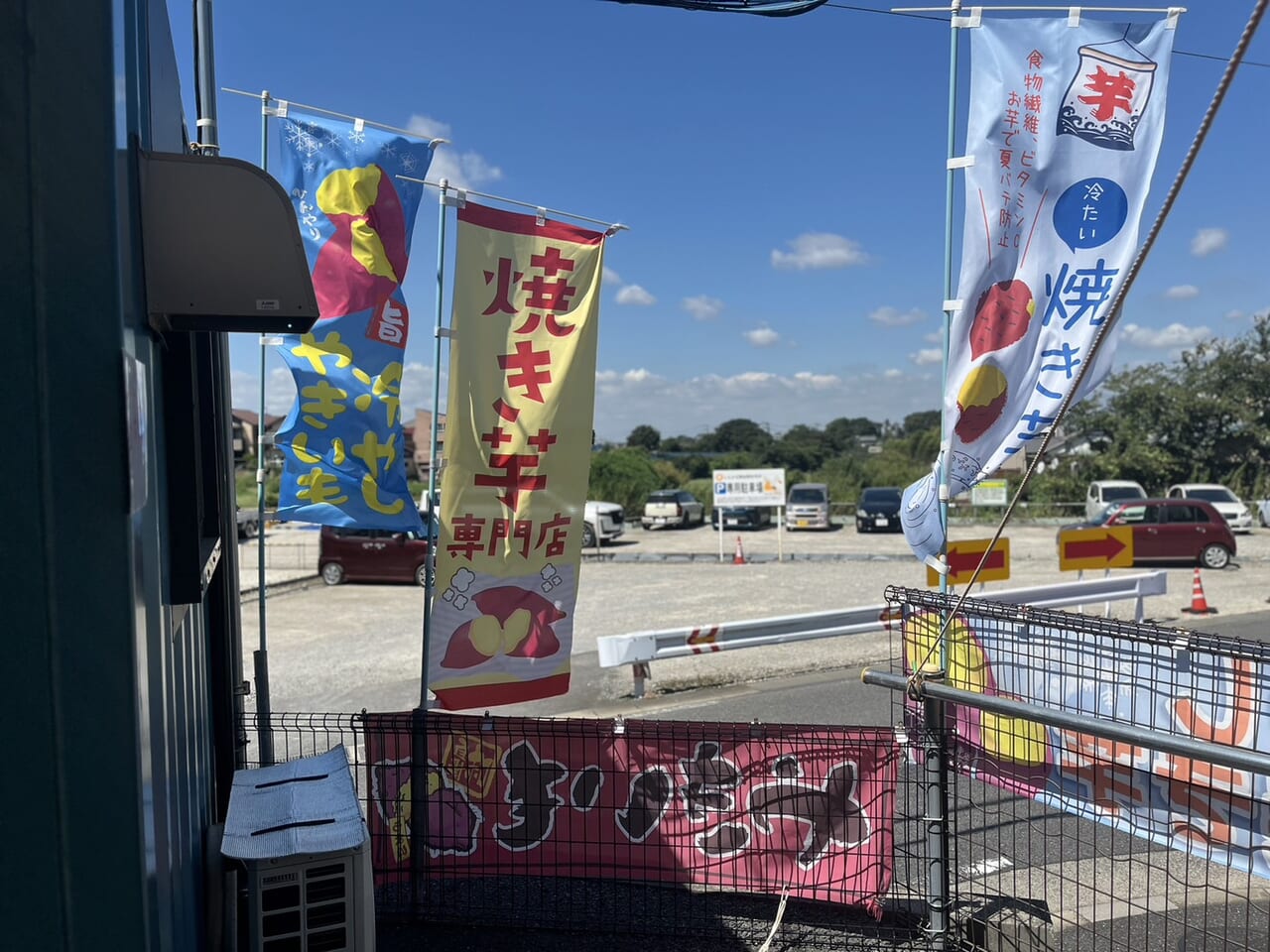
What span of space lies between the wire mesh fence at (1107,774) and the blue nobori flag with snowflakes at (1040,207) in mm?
986

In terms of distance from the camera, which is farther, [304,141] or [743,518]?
[743,518]

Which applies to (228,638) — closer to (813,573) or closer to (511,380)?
(511,380)

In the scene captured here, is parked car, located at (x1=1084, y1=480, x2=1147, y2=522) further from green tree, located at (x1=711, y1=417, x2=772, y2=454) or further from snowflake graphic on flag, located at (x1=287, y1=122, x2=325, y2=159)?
green tree, located at (x1=711, y1=417, x2=772, y2=454)

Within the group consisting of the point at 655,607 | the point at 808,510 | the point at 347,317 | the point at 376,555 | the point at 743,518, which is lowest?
the point at 743,518

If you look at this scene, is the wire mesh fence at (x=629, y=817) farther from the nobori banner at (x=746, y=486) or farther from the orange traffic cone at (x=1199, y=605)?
the nobori banner at (x=746, y=486)

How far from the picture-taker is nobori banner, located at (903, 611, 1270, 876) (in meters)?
3.82

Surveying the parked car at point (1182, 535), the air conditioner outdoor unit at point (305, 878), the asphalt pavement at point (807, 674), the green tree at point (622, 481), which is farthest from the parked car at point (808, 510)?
the air conditioner outdoor unit at point (305, 878)

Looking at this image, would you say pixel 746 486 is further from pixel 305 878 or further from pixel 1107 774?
pixel 305 878

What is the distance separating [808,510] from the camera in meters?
30.7

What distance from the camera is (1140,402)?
121 ft

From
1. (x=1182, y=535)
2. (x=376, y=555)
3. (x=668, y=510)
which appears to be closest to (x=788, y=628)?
(x=376, y=555)

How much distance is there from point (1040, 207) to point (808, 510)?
26162 millimetres

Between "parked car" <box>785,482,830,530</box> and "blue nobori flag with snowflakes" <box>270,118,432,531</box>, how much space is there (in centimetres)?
2645

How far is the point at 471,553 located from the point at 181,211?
2668 millimetres
